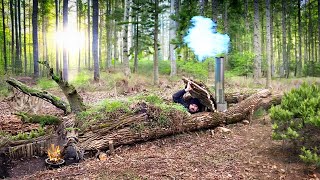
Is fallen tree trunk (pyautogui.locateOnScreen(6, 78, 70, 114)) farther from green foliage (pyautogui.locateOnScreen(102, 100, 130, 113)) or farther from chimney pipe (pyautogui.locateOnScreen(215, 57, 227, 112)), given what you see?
chimney pipe (pyautogui.locateOnScreen(215, 57, 227, 112))

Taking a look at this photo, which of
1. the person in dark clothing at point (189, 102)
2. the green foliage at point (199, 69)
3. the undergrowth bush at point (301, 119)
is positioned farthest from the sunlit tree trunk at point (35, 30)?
the undergrowth bush at point (301, 119)

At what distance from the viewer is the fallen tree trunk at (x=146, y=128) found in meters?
5.55

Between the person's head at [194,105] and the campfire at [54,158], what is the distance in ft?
11.5

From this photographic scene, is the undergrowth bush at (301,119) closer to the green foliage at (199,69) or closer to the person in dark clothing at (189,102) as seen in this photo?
the person in dark clothing at (189,102)

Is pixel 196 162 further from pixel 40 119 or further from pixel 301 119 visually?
pixel 40 119

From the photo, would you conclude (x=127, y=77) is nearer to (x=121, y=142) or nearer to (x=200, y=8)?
(x=200, y=8)

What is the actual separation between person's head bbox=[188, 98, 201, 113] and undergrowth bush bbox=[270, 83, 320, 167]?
2.25 metres

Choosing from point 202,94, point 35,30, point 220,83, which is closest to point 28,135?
point 202,94

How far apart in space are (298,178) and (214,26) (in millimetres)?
11735

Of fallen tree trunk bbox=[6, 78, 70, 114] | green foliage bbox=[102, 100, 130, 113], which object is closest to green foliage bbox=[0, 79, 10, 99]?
fallen tree trunk bbox=[6, 78, 70, 114]

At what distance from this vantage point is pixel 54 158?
512 centimetres

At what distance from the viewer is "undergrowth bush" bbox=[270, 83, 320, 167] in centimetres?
484

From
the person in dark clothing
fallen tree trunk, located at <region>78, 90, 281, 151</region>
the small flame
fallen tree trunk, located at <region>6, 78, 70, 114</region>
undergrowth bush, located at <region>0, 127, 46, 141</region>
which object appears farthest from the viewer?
the person in dark clothing

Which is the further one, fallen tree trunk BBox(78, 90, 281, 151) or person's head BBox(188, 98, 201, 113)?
person's head BBox(188, 98, 201, 113)
